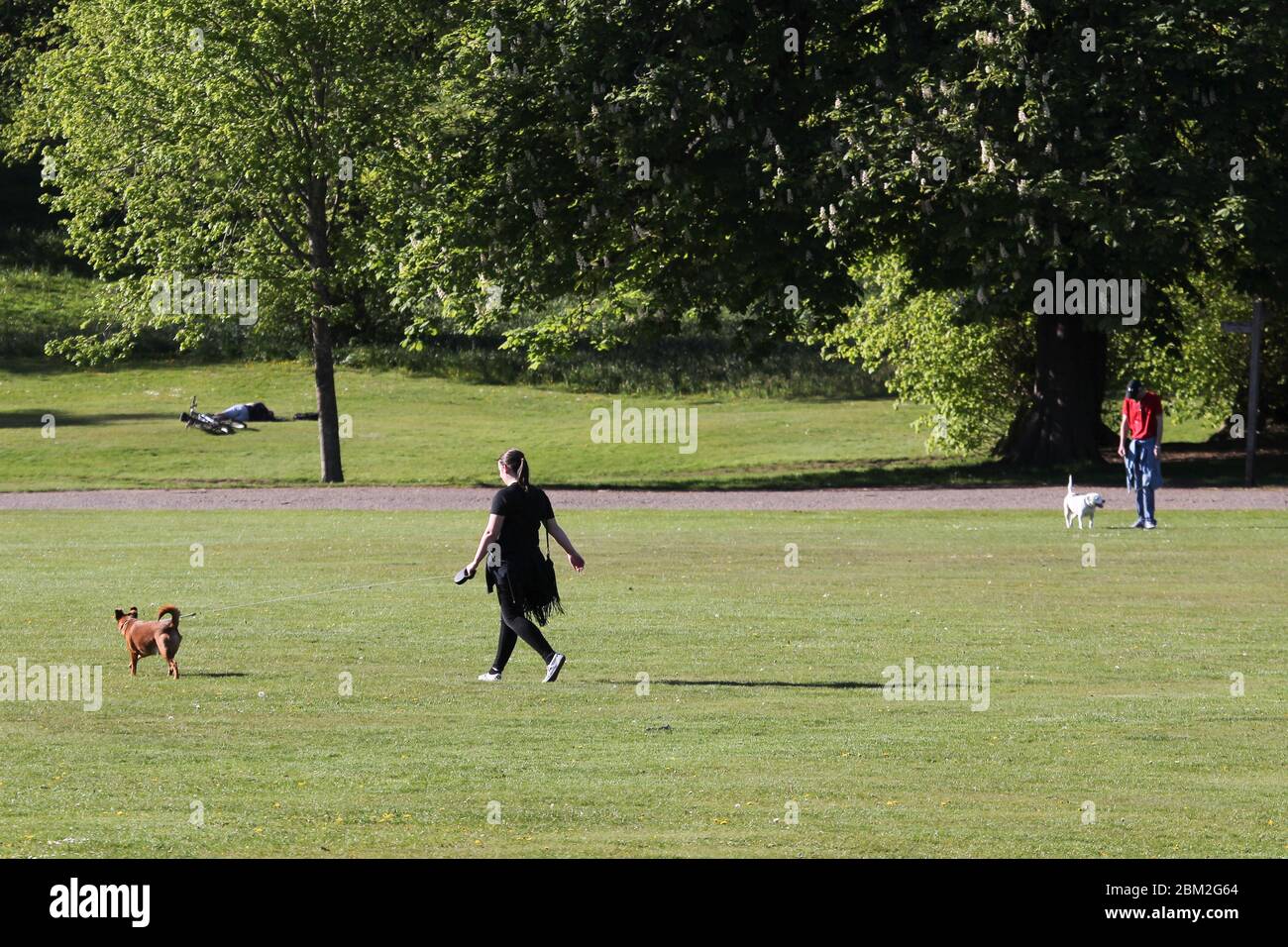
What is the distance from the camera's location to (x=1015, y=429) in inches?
1727

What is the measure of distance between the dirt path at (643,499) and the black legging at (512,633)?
1995 centimetres

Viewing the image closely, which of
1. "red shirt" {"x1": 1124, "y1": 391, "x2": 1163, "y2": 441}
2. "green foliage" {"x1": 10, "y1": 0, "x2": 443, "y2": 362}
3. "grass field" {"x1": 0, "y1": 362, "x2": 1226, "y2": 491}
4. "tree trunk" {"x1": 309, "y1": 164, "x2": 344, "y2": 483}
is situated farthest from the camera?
"grass field" {"x1": 0, "y1": 362, "x2": 1226, "y2": 491}

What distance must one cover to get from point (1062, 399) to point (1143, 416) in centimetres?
1151

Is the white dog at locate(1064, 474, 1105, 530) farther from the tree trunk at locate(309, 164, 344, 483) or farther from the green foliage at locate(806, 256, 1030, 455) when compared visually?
the tree trunk at locate(309, 164, 344, 483)

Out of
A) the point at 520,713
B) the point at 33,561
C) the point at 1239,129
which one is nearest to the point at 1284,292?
the point at 1239,129

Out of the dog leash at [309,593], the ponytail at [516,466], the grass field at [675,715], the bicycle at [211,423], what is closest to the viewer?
the grass field at [675,715]

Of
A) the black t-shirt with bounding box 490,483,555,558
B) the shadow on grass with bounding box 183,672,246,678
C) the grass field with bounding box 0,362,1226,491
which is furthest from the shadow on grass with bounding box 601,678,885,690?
the grass field with bounding box 0,362,1226,491

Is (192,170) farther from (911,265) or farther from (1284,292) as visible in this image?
(1284,292)

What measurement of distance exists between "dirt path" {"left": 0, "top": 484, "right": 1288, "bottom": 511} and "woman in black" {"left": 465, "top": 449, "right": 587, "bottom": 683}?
19.9 metres

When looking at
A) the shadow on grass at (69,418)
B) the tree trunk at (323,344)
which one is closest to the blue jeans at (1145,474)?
the tree trunk at (323,344)

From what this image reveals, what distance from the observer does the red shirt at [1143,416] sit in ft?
97.7

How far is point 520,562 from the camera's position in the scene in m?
15.3

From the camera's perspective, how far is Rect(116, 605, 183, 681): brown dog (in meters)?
15.1

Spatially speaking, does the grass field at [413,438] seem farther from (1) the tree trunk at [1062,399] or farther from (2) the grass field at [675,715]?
(2) the grass field at [675,715]
